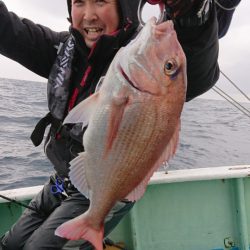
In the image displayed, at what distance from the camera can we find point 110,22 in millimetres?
3021

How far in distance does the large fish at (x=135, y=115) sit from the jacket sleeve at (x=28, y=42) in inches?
70.4

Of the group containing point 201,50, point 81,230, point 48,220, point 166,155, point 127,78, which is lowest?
point 48,220

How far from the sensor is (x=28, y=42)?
3.39 metres

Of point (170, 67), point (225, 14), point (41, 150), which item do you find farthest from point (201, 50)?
point (41, 150)

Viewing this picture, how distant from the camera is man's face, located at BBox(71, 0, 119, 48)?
2.97m

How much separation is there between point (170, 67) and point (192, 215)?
2907 mm

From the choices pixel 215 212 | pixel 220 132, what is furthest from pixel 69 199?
pixel 220 132

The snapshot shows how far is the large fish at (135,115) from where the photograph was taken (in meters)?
1.68

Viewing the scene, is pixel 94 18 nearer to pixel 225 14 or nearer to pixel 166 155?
pixel 225 14

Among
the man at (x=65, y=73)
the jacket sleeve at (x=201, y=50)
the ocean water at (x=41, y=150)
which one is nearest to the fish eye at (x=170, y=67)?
the jacket sleeve at (x=201, y=50)

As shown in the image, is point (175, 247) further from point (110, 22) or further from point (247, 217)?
point (110, 22)

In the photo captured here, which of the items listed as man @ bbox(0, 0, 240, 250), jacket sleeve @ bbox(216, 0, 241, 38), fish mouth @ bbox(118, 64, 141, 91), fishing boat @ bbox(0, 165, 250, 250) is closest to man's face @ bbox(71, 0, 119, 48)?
man @ bbox(0, 0, 240, 250)

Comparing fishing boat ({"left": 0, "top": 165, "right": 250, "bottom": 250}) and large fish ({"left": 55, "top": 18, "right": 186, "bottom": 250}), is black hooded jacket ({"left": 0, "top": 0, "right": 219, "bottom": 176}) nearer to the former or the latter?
large fish ({"left": 55, "top": 18, "right": 186, "bottom": 250})

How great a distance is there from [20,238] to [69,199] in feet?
1.94
